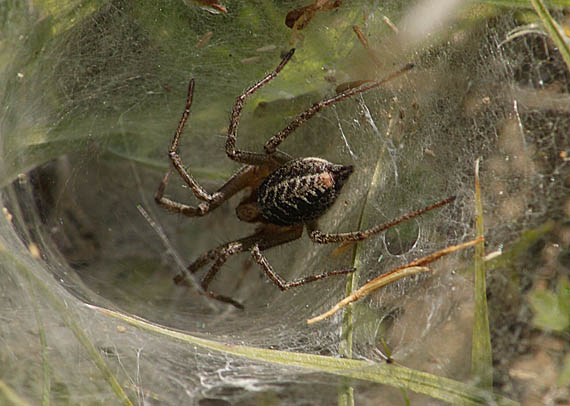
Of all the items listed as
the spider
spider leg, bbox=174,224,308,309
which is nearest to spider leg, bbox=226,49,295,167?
the spider

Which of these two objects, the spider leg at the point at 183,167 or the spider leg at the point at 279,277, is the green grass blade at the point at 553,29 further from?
the spider leg at the point at 183,167

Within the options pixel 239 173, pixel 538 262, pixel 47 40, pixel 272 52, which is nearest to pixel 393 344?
pixel 538 262

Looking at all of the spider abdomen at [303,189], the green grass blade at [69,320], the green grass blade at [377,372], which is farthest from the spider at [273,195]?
the green grass blade at [69,320]

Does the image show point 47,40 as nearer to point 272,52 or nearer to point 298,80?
point 272,52

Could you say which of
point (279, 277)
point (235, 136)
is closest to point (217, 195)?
point (235, 136)

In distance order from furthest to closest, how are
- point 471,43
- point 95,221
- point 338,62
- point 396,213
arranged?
point 95,221
point 338,62
point 396,213
point 471,43

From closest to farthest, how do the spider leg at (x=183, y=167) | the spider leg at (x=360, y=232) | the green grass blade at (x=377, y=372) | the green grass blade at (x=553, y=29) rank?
the green grass blade at (x=553, y=29), the green grass blade at (x=377, y=372), the spider leg at (x=360, y=232), the spider leg at (x=183, y=167)
